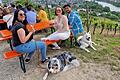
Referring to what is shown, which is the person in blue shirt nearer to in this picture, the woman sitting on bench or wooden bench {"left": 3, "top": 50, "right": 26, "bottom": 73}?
the woman sitting on bench

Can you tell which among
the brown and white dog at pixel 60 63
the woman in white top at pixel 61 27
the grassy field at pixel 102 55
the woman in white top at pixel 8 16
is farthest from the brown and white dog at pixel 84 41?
A: the woman in white top at pixel 8 16

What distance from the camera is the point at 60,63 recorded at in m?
4.76

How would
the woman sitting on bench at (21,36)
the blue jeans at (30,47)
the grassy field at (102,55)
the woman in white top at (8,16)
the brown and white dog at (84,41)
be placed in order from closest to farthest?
the woman sitting on bench at (21,36) < the blue jeans at (30,47) < the grassy field at (102,55) < the brown and white dog at (84,41) < the woman in white top at (8,16)

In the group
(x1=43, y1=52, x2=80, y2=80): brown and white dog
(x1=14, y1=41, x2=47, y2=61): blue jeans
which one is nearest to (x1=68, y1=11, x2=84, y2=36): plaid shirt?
(x1=43, y1=52, x2=80, y2=80): brown and white dog

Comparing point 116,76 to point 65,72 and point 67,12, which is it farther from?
point 67,12

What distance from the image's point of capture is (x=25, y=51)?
16.1 ft

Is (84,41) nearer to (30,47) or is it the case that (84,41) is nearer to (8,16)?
(30,47)

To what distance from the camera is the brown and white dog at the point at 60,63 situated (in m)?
4.67

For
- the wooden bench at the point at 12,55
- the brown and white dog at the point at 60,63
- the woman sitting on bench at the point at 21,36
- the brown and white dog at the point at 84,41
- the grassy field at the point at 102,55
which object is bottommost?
the grassy field at the point at 102,55

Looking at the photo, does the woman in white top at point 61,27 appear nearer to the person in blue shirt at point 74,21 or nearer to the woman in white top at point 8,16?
the person in blue shirt at point 74,21

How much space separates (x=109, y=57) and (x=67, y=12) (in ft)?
4.96

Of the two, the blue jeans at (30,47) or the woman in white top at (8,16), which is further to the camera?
the woman in white top at (8,16)

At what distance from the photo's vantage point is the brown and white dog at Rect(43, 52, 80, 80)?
467 centimetres

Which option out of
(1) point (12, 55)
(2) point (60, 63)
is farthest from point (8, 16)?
(2) point (60, 63)
